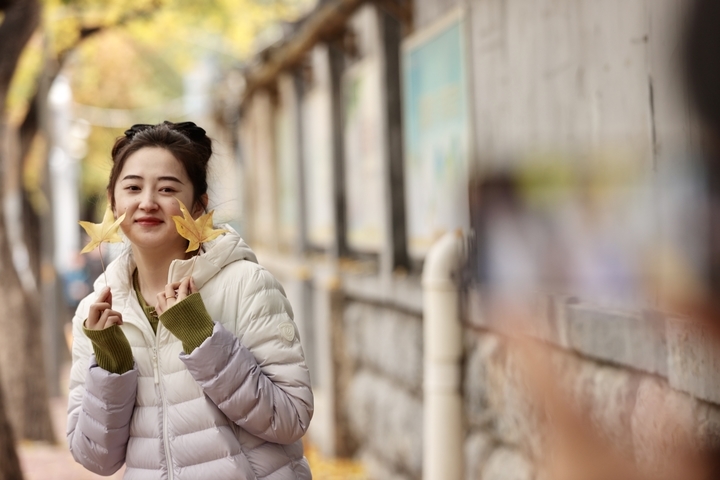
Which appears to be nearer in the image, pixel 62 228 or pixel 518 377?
pixel 518 377

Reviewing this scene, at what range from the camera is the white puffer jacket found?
8.57 feet

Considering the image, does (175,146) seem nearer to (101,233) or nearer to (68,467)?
(101,233)

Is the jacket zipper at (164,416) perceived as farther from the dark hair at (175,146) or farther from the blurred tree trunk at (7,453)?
the blurred tree trunk at (7,453)

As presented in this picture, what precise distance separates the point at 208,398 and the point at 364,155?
22.3ft

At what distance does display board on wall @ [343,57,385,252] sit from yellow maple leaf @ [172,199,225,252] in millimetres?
5705

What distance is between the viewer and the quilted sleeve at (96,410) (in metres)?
2.62

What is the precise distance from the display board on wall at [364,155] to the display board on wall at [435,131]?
566 millimetres

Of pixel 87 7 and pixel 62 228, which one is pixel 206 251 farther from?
pixel 62 228

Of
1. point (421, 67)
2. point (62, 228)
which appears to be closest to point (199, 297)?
point (421, 67)

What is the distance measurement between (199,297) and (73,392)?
0.55 metres

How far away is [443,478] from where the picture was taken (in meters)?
5.45

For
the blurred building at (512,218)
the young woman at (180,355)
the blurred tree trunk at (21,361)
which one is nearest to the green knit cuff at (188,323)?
the young woman at (180,355)

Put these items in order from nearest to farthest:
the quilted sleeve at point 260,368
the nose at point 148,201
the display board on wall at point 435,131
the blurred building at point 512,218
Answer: the quilted sleeve at point 260,368 < the nose at point 148,201 < the blurred building at point 512,218 < the display board on wall at point 435,131

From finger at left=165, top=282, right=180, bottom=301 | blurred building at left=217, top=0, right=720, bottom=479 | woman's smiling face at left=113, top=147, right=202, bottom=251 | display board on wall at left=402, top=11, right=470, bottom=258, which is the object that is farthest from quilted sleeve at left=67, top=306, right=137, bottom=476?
display board on wall at left=402, top=11, right=470, bottom=258
